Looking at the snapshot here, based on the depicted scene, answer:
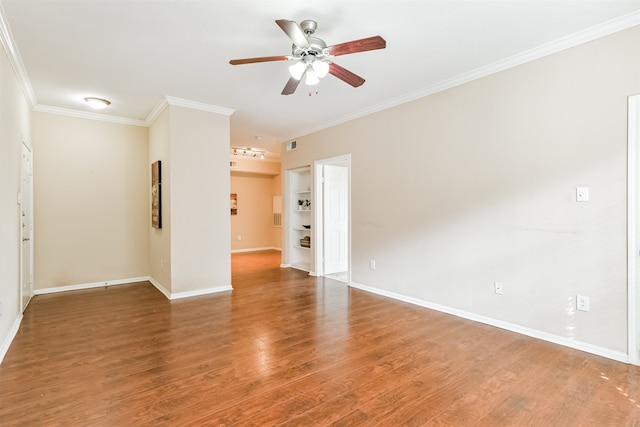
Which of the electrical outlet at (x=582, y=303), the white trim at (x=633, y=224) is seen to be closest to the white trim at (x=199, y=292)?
the electrical outlet at (x=582, y=303)

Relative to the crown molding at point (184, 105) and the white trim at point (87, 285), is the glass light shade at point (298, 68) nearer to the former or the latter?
the crown molding at point (184, 105)

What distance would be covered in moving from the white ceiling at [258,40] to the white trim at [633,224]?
762 millimetres

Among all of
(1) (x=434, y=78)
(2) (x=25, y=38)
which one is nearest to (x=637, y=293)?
(1) (x=434, y=78)

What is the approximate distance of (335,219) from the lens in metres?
5.88

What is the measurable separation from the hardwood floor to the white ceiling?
2.69 metres

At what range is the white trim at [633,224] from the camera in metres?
2.44

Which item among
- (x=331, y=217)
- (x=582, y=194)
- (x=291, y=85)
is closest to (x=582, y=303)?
(x=582, y=194)

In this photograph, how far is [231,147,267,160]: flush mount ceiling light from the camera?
773 centimetres

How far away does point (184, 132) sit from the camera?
4340 mm

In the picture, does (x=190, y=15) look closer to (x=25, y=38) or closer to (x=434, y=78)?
(x=25, y=38)

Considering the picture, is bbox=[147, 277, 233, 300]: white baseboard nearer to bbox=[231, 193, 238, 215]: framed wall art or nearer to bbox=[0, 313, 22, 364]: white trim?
bbox=[0, 313, 22, 364]: white trim

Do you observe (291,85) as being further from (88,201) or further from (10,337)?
(88,201)

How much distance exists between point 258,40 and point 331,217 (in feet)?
11.5

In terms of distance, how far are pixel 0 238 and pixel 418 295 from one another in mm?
4225
